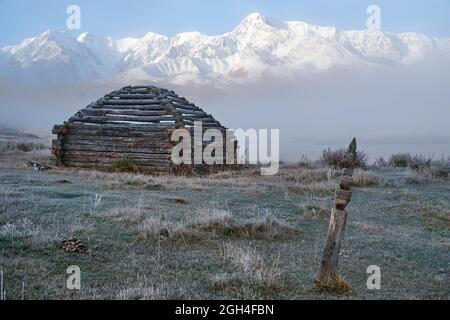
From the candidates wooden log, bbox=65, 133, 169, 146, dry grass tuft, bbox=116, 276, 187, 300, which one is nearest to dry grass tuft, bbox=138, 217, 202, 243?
dry grass tuft, bbox=116, 276, 187, 300

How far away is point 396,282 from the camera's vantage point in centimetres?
579

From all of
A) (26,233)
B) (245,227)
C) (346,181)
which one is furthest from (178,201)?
(346,181)

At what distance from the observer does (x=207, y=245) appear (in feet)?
23.0

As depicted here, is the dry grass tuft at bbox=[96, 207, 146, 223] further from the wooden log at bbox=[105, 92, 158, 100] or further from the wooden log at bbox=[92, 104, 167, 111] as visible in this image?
the wooden log at bbox=[105, 92, 158, 100]

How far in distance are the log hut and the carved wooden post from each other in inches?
528

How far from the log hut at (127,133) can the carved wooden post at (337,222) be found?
13.4m

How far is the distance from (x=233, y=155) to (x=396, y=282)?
16.5 m

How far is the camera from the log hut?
18953mm

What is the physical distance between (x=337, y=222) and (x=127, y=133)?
1547 centimetres

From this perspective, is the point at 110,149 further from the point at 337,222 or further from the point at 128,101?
the point at 337,222

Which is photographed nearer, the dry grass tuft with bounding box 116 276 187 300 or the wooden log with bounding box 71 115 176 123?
the dry grass tuft with bounding box 116 276 187 300

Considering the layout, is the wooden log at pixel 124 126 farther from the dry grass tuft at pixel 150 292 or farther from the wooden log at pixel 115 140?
the dry grass tuft at pixel 150 292

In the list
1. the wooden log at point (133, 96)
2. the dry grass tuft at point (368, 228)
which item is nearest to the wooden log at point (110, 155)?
the wooden log at point (133, 96)
